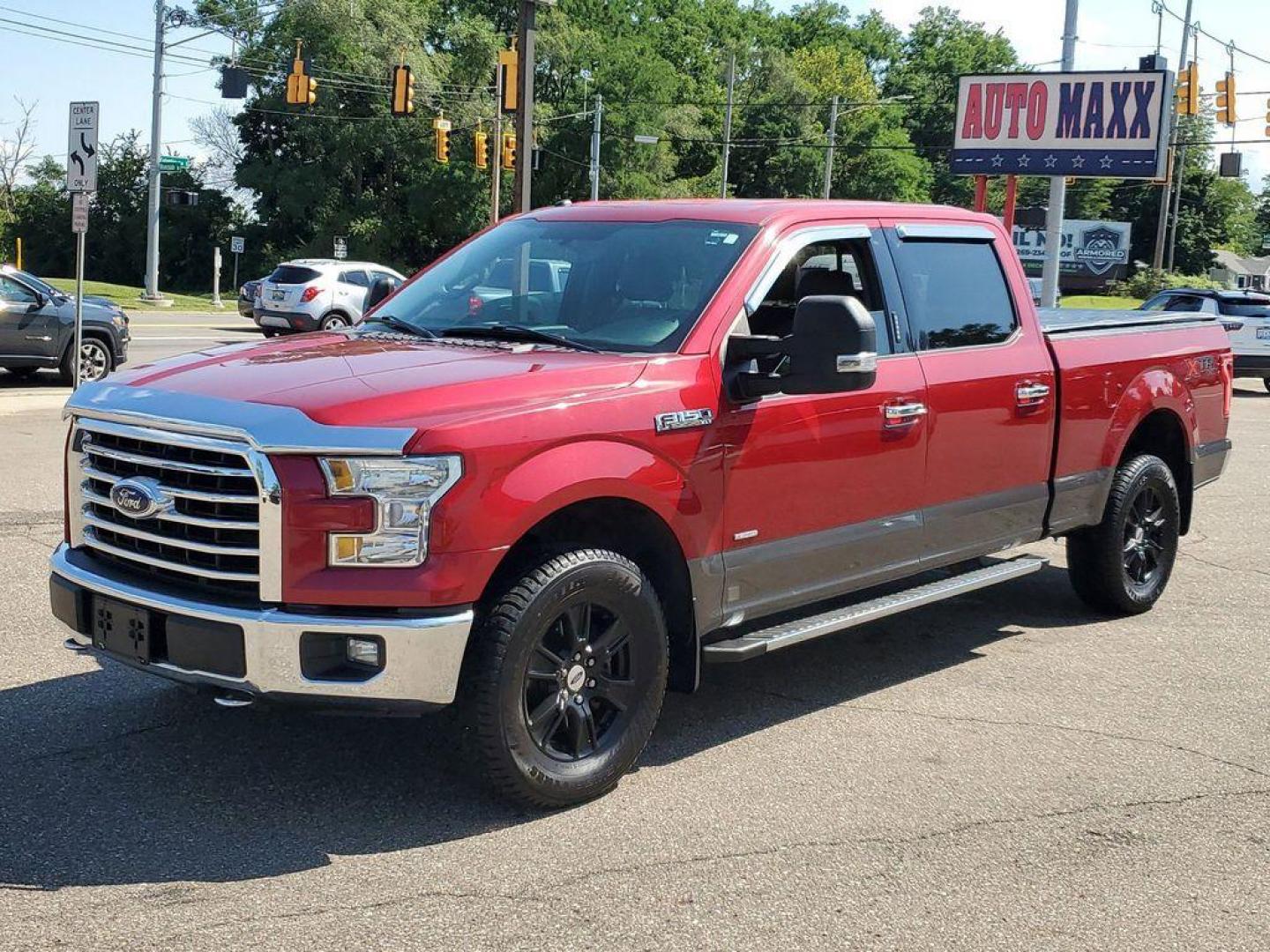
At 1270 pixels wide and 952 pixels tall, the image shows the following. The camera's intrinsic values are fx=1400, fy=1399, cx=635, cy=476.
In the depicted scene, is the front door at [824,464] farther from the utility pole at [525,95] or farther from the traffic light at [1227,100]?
the traffic light at [1227,100]

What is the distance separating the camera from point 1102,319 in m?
7.26

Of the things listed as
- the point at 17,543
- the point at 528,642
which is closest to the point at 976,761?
the point at 528,642

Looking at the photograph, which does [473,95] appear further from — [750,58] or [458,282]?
[458,282]

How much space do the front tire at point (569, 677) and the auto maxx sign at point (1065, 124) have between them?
2250 centimetres

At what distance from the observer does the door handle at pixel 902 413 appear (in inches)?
214

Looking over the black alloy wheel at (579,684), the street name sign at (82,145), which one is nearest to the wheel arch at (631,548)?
the black alloy wheel at (579,684)

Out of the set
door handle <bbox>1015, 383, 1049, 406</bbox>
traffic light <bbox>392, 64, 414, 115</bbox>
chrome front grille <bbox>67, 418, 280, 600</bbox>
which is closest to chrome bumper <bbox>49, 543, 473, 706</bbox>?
chrome front grille <bbox>67, 418, 280, 600</bbox>

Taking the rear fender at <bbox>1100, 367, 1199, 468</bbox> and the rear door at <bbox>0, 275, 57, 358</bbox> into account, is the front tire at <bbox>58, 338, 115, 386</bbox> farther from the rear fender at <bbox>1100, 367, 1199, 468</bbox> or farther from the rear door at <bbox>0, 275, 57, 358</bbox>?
the rear fender at <bbox>1100, 367, 1199, 468</bbox>

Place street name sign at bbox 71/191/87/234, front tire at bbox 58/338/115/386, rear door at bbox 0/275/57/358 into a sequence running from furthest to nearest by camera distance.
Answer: front tire at bbox 58/338/115/386, rear door at bbox 0/275/57/358, street name sign at bbox 71/191/87/234

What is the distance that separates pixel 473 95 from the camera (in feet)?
194

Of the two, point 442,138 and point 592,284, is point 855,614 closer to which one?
point 592,284

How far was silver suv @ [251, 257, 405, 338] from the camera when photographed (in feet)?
88.0

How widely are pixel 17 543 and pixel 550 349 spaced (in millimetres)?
4601

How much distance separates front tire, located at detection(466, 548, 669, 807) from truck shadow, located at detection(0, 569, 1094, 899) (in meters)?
0.15
